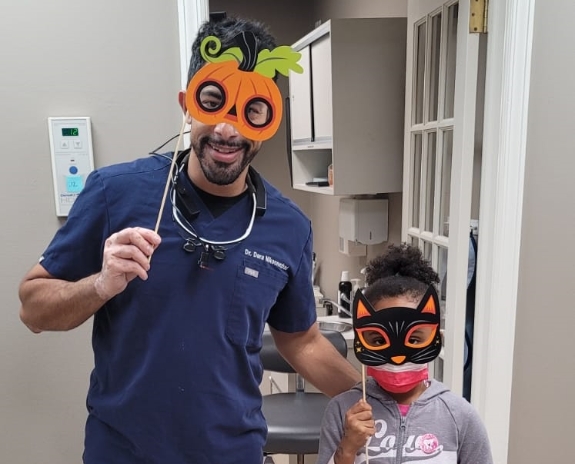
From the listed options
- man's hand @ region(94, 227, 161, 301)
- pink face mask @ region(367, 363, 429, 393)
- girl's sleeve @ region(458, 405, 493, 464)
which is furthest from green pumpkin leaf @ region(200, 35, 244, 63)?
girl's sleeve @ region(458, 405, 493, 464)

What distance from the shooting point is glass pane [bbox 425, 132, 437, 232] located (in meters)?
1.99

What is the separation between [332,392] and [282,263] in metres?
0.31

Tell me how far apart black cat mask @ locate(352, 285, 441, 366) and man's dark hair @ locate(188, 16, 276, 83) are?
49cm

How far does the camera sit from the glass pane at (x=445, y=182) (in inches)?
73.8

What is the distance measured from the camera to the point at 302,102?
275 cm

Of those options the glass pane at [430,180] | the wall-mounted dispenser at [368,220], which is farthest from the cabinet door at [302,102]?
the glass pane at [430,180]

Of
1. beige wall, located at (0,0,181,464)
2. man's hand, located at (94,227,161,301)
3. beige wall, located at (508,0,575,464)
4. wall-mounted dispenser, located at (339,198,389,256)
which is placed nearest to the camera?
man's hand, located at (94,227,161,301)

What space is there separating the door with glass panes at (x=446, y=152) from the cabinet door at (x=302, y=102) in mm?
658

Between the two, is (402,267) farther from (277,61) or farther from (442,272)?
(442,272)

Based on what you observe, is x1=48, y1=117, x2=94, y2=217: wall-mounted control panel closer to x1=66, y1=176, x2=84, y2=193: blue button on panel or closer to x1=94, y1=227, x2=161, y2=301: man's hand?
x1=66, y1=176, x2=84, y2=193: blue button on panel

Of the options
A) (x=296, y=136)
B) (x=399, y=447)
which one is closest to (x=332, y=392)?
(x=399, y=447)

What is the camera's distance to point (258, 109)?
2.93 ft

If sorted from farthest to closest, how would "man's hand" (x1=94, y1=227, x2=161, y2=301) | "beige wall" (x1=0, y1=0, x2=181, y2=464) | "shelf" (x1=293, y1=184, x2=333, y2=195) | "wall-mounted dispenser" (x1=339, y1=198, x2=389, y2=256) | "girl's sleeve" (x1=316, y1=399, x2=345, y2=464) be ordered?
"wall-mounted dispenser" (x1=339, y1=198, x2=389, y2=256), "shelf" (x1=293, y1=184, x2=333, y2=195), "beige wall" (x1=0, y1=0, x2=181, y2=464), "girl's sleeve" (x1=316, y1=399, x2=345, y2=464), "man's hand" (x1=94, y1=227, x2=161, y2=301)

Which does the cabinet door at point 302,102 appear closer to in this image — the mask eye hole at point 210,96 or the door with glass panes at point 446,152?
the door with glass panes at point 446,152
